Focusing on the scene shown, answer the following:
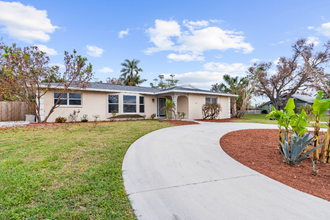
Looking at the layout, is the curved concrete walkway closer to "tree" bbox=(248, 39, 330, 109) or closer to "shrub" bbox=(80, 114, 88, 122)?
"shrub" bbox=(80, 114, 88, 122)

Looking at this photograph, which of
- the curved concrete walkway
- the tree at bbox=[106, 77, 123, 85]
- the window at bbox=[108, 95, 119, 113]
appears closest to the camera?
the curved concrete walkway

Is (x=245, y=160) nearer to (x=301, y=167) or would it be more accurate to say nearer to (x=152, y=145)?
(x=301, y=167)

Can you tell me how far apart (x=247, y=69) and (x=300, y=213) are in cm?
2846

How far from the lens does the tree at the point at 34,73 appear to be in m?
9.62

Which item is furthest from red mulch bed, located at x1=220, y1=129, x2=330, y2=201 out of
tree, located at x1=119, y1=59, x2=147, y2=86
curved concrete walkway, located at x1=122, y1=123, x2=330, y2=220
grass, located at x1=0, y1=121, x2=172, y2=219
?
tree, located at x1=119, y1=59, x2=147, y2=86

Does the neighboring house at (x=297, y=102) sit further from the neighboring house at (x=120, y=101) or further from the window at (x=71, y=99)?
the window at (x=71, y=99)

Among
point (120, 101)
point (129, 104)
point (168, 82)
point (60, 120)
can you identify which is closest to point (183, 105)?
point (129, 104)

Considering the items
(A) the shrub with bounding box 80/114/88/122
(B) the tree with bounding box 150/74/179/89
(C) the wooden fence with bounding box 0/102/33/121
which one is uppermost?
(B) the tree with bounding box 150/74/179/89

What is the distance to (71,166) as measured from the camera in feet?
11.8

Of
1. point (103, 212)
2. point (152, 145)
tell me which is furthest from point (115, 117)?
point (103, 212)

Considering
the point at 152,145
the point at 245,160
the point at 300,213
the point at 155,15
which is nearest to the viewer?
the point at 300,213

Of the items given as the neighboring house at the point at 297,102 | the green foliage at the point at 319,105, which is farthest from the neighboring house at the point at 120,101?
the neighboring house at the point at 297,102

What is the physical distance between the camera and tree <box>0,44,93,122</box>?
31.6ft

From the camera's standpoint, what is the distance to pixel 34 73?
32.8ft
